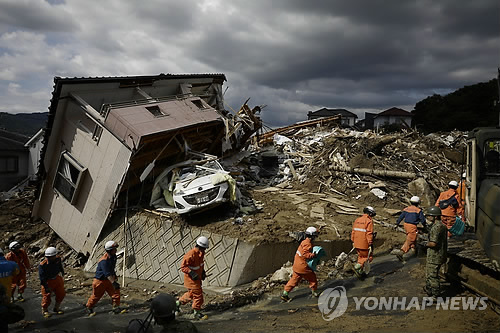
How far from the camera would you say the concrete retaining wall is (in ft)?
27.5

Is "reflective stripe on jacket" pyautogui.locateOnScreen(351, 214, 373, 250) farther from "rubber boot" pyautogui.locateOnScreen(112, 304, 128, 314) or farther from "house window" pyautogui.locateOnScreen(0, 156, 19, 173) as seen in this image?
"house window" pyautogui.locateOnScreen(0, 156, 19, 173)

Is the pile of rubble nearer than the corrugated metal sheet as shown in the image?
No

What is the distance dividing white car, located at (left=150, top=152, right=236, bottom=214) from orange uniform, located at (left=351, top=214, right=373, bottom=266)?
13.2ft

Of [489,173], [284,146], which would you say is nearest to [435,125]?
[284,146]

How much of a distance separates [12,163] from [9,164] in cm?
24

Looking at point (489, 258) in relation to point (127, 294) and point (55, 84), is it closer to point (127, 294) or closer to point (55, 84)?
point (127, 294)

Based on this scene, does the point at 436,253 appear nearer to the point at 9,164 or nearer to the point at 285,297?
the point at 285,297

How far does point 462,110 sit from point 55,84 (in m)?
43.0

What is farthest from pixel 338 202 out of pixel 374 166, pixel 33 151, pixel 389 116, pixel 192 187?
pixel 389 116

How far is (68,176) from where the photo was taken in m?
11.0

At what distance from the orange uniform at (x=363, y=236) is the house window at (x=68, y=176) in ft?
28.2

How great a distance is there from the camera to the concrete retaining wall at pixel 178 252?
8.38 metres

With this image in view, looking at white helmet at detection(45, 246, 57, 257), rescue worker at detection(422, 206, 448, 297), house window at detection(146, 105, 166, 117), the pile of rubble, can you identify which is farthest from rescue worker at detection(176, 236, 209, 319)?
house window at detection(146, 105, 166, 117)

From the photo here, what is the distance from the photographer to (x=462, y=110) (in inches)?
1521
